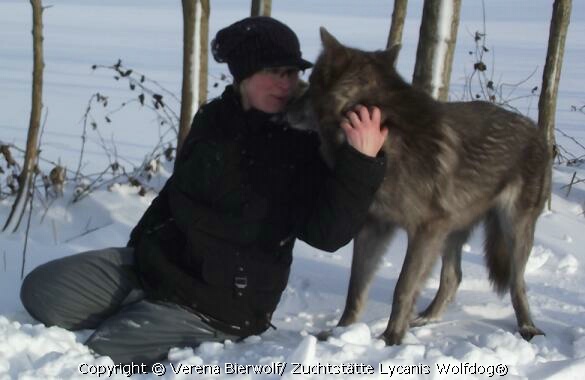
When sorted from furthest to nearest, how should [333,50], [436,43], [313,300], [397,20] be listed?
[397,20]
[436,43]
[313,300]
[333,50]

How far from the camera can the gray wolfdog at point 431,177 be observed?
3.12 meters

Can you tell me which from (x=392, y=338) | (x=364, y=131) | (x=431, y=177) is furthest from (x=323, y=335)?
(x=364, y=131)

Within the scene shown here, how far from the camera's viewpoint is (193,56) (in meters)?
5.92

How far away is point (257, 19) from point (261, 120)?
0.41 meters

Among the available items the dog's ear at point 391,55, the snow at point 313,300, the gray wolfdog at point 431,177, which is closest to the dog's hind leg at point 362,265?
the gray wolfdog at point 431,177

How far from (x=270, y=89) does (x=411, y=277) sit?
40.2 inches

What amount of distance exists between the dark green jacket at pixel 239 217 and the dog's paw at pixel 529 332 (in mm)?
1120

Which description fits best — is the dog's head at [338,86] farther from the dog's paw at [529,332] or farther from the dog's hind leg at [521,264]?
the dog's paw at [529,332]

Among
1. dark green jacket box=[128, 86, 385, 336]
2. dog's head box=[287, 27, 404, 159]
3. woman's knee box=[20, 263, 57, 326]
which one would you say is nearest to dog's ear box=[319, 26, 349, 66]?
dog's head box=[287, 27, 404, 159]

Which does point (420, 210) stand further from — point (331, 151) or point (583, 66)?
point (583, 66)

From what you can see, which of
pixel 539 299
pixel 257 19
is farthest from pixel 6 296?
pixel 539 299

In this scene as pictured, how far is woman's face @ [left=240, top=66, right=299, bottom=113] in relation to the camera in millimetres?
3115

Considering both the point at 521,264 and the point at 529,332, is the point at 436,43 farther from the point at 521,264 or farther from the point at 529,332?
the point at 529,332

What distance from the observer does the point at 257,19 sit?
3.08 meters
